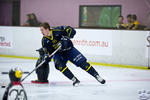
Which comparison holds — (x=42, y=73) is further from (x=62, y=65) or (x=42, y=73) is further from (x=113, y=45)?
(x=113, y=45)

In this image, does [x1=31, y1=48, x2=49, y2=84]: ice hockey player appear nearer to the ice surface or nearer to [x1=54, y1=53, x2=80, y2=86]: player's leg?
the ice surface

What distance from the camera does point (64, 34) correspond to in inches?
238

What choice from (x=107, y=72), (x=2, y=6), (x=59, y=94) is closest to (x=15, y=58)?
(x=107, y=72)

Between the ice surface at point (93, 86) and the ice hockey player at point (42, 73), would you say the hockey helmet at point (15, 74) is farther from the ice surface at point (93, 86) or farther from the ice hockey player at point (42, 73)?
the ice hockey player at point (42, 73)

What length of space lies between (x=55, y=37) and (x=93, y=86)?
1.01 metres

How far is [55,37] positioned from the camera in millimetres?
5949

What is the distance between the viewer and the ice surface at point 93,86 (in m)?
5.29

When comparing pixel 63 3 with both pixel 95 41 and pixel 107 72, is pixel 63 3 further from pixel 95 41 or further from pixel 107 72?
pixel 107 72

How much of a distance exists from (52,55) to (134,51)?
3.30 m

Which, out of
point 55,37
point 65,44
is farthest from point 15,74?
point 55,37

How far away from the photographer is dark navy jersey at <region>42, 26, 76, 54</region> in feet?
19.4

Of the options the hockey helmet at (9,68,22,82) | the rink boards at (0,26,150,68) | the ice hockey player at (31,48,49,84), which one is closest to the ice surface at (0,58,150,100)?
the ice hockey player at (31,48,49,84)

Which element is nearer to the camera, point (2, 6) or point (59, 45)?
point (59, 45)

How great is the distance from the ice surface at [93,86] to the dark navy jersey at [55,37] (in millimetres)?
624
